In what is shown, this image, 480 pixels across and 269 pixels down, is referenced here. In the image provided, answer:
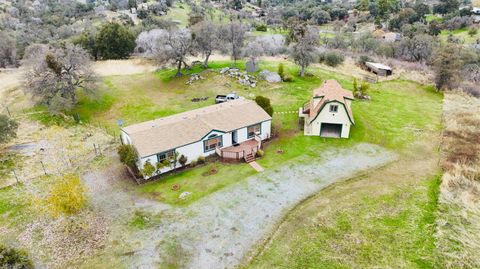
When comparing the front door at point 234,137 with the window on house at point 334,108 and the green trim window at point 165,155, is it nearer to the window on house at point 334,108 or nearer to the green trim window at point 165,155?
the green trim window at point 165,155

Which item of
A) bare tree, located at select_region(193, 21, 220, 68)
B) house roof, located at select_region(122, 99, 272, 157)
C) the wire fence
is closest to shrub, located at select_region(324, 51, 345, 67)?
bare tree, located at select_region(193, 21, 220, 68)

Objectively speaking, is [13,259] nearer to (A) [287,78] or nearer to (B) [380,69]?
(A) [287,78]

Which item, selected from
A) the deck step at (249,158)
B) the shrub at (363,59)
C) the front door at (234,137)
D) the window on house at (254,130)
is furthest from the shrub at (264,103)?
the shrub at (363,59)

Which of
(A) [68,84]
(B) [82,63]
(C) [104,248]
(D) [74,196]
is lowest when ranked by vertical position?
(C) [104,248]

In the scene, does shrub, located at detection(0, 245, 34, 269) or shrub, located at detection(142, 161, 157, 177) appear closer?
shrub, located at detection(0, 245, 34, 269)

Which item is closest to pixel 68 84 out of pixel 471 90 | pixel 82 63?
pixel 82 63

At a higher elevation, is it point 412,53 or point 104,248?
point 412,53

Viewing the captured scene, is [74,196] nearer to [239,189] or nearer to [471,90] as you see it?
[239,189]

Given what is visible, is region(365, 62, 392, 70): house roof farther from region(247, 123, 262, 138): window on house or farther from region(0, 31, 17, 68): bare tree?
region(0, 31, 17, 68): bare tree

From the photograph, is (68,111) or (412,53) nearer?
(68,111)
